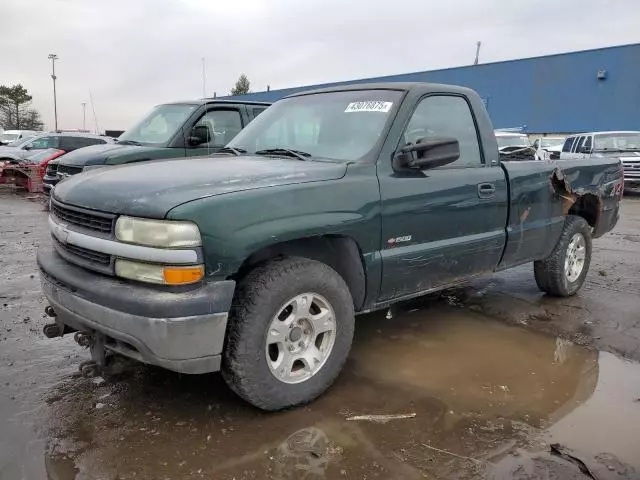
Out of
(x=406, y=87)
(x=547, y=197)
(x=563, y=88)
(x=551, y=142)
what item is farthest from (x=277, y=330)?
(x=563, y=88)

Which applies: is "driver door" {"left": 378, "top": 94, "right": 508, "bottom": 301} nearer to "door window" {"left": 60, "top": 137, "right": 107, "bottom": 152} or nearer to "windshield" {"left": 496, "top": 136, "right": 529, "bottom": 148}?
"windshield" {"left": 496, "top": 136, "right": 529, "bottom": 148}

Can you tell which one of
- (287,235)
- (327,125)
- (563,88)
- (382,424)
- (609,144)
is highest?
(563,88)

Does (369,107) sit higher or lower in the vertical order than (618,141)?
lower

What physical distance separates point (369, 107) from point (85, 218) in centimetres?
195

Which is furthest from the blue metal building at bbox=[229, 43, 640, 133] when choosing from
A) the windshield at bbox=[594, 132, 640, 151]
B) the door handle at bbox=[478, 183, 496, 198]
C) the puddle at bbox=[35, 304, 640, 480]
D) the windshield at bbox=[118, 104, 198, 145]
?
the puddle at bbox=[35, 304, 640, 480]

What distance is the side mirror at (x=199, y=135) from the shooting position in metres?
7.32

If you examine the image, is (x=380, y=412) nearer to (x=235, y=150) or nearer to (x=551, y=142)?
(x=235, y=150)

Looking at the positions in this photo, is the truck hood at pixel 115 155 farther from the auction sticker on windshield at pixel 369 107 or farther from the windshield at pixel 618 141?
the windshield at pixel 618 141

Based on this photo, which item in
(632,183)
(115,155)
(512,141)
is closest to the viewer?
(115,155)

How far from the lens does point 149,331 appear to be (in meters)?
2.53

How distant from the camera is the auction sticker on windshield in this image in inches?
144

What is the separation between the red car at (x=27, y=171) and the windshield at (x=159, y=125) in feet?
21.5

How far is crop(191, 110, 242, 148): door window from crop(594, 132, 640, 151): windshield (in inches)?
480

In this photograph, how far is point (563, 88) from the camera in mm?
27000
